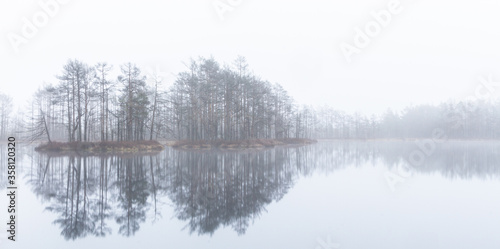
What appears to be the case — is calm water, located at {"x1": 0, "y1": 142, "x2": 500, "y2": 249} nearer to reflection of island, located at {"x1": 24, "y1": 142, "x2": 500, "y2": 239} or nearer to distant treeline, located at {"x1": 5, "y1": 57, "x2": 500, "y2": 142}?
reflection of island, located at {"x1": 24, "y1": 142, "x2": 500, "y2": 239}

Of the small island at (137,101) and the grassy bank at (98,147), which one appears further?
the small island at (137,101)

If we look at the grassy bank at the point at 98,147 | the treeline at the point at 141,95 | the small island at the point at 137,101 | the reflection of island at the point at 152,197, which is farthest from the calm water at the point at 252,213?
the treeline at the point at 141,95

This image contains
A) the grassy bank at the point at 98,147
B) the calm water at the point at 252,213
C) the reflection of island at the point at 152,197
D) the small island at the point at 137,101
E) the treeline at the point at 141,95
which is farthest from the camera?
the treeline at the point at 141,95

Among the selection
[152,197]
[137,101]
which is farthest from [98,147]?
[152,197]

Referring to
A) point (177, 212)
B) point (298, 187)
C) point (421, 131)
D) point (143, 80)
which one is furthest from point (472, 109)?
point (177, 212)

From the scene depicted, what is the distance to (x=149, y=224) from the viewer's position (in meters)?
7.54

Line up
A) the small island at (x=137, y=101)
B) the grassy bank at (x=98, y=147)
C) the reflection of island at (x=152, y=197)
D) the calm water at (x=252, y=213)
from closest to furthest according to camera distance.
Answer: the calm water at (x=252, y=213)
the reflection of island at (x=152, y=197)
the grassy bank at (x=98, y=147)
the small island at (x=137, y=101)

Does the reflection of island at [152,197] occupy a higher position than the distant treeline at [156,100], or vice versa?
the distant treeline at [156,100]

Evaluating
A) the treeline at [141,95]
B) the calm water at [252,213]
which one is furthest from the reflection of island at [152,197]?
the treeline at [141,95]

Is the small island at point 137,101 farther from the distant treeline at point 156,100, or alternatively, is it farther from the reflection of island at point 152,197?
the reflection of island at point 152,197

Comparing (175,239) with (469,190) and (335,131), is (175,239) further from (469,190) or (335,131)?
(335,131)

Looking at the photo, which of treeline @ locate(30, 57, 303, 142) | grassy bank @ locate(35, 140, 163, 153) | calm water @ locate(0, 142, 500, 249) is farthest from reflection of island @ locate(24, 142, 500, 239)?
treeline @ locate(30, 57, 303, 142)

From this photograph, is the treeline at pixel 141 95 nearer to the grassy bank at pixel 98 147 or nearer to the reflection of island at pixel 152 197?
the grassy bank at pixel 98 147

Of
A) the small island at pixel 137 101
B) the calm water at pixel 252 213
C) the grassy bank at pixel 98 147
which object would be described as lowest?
the calm water at pixel 252 213
